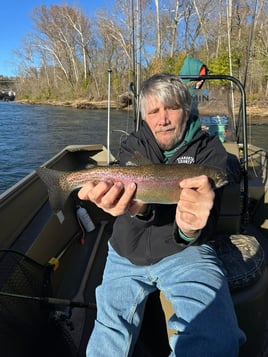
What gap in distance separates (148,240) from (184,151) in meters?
0.65

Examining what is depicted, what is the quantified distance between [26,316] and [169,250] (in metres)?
1.00

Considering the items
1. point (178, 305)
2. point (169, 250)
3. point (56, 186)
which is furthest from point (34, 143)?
point (178, 305)

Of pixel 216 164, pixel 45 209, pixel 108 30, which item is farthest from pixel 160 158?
pixel 108 30

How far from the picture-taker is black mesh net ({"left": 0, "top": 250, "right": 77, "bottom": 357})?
1.99 metres

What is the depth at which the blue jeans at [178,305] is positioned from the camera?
1.72 m

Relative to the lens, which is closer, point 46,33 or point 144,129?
point 144,129

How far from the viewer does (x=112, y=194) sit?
1973mm

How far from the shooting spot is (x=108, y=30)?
158 ft

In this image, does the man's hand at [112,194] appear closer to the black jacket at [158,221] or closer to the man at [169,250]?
the man at [169,250]

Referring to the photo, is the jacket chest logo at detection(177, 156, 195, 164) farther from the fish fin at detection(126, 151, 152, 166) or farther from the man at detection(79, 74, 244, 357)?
the fish fin at detection(126, 151, 152, 166)

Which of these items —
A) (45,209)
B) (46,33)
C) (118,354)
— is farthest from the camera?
(46,33)

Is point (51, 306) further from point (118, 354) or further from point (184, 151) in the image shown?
point (184, 151)

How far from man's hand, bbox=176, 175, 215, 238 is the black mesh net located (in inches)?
46.0

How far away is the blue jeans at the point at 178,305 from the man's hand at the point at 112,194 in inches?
17.1
